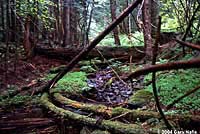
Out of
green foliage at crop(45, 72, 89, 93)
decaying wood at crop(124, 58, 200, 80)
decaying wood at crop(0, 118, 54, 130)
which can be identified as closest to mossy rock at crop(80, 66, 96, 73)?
green foliage at crop(45, 72, 89, 93)

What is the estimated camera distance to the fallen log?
1127 centimetres

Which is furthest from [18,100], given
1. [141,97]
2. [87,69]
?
[87,69]

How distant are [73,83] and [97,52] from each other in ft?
12.6

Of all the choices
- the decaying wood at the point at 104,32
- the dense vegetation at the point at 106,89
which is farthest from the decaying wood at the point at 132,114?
the decaying wood at the point at 104,32

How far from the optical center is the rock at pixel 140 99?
18.0 ft

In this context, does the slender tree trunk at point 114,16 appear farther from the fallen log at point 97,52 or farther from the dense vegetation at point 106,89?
the fallen log at point 97,52

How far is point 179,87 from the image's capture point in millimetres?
5973

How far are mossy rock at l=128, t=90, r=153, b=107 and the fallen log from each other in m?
5.16

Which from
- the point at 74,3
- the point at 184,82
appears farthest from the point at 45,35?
the point at 184,82

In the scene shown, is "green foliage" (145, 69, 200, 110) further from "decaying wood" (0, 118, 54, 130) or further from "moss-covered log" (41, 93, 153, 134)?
"decaying wood" (0, 118, 54, 130)

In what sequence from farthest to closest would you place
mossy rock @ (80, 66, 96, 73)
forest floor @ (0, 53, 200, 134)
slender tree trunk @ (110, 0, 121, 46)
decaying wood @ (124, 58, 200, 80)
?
slender tree trunk @ (110, 0, 121, 46) < mossy rock @ (80, 66, 96, 73) < forest floor @ (0, 53, 200, 134) < decaying wood @ (124, 58, 200, 80)

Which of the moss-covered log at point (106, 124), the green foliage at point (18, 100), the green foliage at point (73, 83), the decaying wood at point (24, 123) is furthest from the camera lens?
the green foliage at point (73, 83)

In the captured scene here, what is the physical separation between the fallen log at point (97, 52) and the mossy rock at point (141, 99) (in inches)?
203

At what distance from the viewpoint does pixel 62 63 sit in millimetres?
12031
